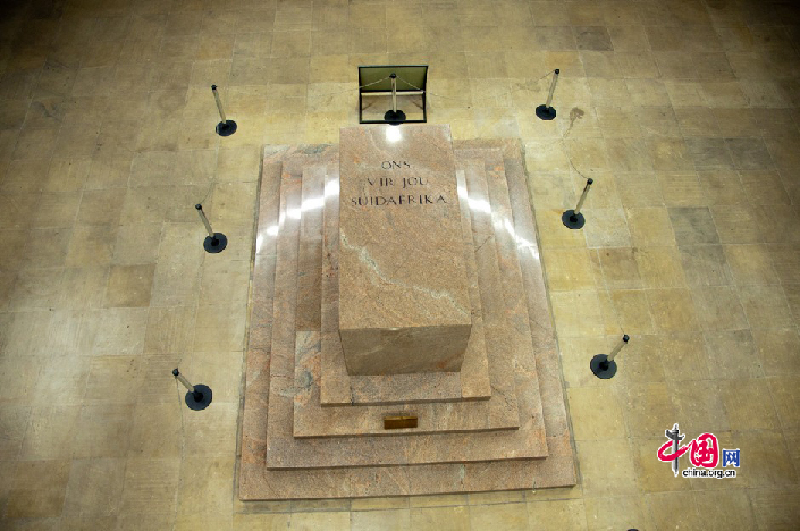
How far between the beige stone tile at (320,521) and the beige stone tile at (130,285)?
335cm

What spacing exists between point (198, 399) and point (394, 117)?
16.1ft

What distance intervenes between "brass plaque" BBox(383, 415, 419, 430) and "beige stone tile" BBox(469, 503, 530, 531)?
1227mm

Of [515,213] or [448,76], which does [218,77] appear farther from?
[515,213]

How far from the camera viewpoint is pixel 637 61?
990 cm

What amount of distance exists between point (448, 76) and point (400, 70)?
1.26m

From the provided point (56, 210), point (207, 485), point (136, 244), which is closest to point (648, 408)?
point (207, 485)

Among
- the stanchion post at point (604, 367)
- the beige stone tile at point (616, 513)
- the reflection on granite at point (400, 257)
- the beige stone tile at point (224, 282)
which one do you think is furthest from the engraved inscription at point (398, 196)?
the beige stone tile at point (616, 513)

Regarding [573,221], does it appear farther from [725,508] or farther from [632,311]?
[725,508]

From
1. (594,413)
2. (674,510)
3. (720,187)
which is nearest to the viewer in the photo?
(674,510)

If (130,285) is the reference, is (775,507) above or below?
below

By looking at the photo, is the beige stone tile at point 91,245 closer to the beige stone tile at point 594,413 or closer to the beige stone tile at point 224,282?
the beige stone tile at point 224,282

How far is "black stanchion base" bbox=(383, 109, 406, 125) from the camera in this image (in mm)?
9023

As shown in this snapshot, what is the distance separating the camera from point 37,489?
6.60 meters

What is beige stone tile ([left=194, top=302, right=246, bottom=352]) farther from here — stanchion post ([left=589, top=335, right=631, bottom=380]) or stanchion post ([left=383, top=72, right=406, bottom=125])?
stanchion post ([left=589, top=335, right=631, bottom=380])
